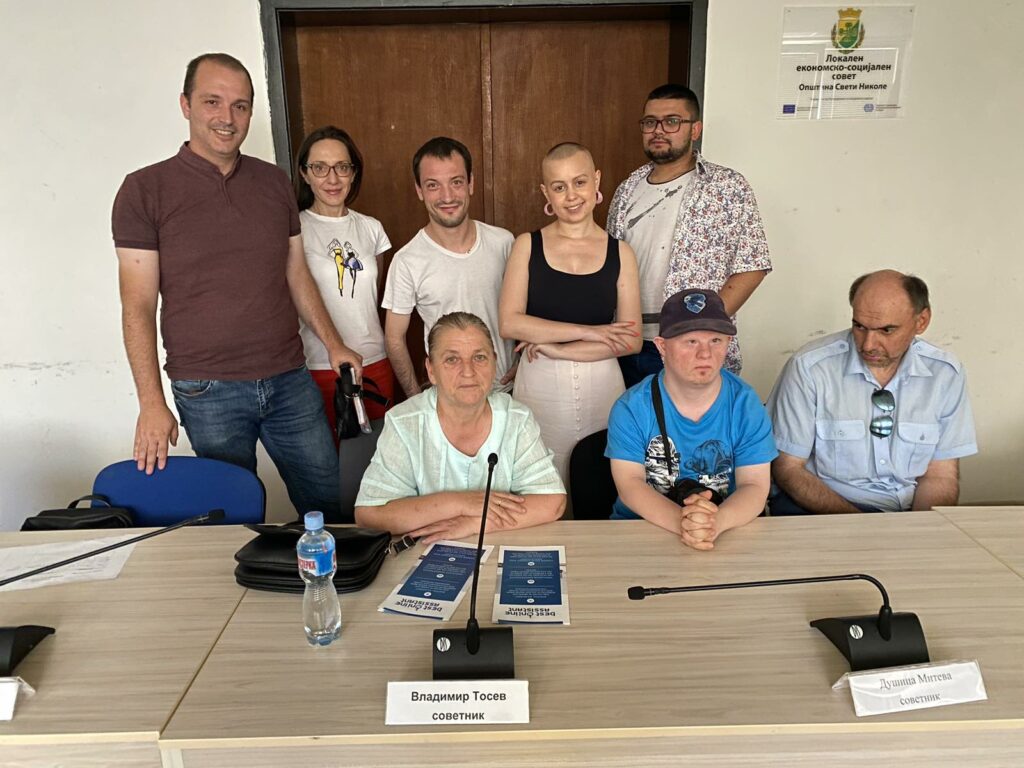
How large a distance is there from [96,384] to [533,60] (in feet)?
7.97

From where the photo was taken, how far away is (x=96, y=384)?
311 centimetres

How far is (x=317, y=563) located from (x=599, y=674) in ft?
1.66

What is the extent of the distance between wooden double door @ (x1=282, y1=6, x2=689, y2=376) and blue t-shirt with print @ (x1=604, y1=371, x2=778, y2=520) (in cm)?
173

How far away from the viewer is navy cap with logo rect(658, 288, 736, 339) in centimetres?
167

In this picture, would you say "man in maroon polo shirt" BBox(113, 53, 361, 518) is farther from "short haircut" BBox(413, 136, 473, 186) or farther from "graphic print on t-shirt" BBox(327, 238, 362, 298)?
"short haircut" BBox(413, 136, 473, 186)

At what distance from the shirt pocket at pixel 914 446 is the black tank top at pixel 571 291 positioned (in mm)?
891

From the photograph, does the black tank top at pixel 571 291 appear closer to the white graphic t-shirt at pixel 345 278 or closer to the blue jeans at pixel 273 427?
the white graphic t-shirt at pixel 345 278

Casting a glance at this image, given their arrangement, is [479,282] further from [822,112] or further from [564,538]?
[822,112]

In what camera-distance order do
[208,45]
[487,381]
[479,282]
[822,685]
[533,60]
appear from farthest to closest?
[533,60]
[208,45]
[479,282]
[487,381]
[822,685]

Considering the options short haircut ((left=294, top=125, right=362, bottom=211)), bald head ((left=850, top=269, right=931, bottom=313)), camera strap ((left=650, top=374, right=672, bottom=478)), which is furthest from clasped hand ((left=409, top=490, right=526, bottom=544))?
short haircut ((left=294, top=125, right=362, bottom=211))

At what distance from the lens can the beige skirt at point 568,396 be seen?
2121mm

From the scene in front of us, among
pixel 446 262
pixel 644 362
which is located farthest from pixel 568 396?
pixel 446 262

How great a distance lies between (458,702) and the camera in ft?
3.28

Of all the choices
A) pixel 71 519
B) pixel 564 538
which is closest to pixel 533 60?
pixel 564 538
